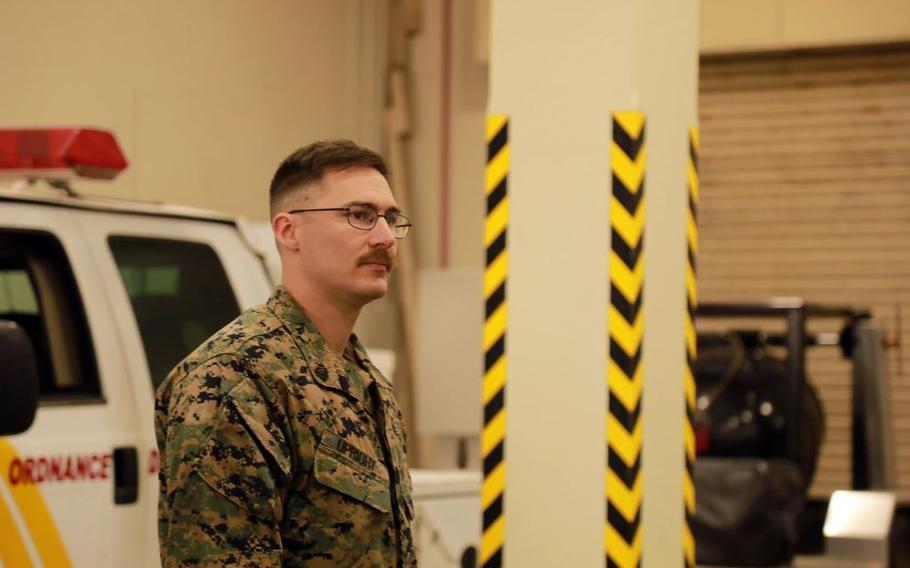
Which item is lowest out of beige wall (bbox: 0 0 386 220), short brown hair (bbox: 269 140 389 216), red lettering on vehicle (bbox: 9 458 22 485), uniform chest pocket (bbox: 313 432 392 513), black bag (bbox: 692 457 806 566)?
black bag (bbox: 692 457 806 566)

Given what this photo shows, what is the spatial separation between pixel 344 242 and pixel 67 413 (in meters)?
1.77

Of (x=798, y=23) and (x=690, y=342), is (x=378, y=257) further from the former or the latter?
(x=798, y=23)

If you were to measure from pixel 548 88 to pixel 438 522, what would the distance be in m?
1.49

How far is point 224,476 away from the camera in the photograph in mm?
2400

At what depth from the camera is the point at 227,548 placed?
239 cm

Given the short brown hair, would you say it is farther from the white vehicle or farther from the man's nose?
the white vehicle

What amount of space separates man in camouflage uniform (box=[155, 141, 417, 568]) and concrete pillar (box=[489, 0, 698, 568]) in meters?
2.25

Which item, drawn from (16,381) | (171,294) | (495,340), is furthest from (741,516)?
(16,381)

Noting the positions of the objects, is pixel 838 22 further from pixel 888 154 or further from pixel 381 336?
pixel 381 336

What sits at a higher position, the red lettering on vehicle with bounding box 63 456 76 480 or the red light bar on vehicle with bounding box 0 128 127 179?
the red light bar on vehicle with bounding box 0 128 127 179

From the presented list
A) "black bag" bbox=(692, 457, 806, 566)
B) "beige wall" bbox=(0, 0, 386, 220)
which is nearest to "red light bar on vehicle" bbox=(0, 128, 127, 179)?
"beige wall" bbox=(0, 0, 386, 220)

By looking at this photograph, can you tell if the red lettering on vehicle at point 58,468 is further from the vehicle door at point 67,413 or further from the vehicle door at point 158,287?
the vehicle door at point 158,287

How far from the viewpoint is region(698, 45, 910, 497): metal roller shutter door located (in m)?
11.0

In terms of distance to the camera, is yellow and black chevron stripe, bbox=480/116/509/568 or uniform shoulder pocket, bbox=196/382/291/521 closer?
uniform shoulder pocket, bbox=196/382/291/521
